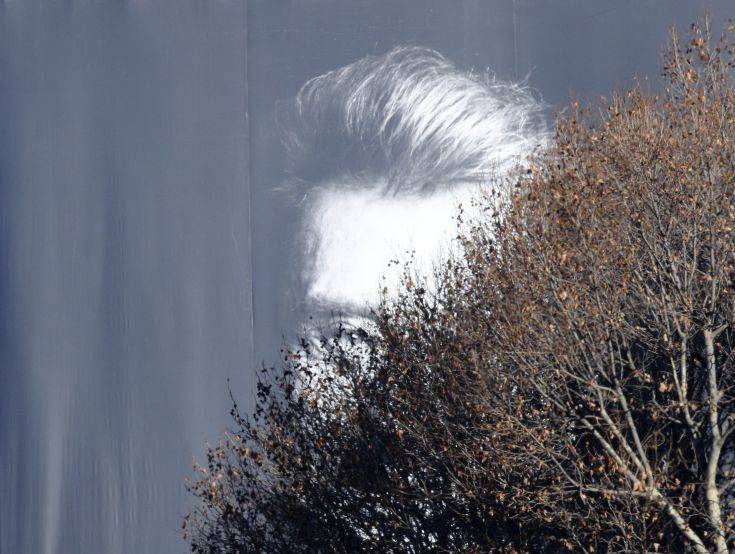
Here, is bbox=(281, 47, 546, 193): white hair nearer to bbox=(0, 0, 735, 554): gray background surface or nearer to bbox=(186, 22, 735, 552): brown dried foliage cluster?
bbox=(0, 0, 735, 554): gray background surface

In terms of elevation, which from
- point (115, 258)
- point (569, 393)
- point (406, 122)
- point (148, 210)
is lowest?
point (569, 393)

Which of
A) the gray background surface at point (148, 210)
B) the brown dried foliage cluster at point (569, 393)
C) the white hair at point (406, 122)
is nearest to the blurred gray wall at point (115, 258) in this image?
the gray background surface at point (148, 210)

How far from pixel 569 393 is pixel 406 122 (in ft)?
33.4

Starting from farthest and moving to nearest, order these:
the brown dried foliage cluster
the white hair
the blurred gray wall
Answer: the white hair < the blurred gray wall < the brown dried foliage cluster

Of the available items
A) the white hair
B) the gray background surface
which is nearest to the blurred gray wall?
the gray background surface

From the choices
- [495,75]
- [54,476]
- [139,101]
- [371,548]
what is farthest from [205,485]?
[495,75]

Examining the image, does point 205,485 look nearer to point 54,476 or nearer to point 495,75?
point 54,476

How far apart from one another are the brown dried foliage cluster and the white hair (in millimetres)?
4566

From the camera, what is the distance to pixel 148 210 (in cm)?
2130

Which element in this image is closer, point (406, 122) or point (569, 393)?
point (569, 393)

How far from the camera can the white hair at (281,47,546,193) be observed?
21297 millimetres

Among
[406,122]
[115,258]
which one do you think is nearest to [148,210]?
[115,258]

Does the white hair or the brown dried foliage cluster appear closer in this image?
the brown dried foliage cluster

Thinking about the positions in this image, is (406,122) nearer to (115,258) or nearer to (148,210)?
(148,210)
